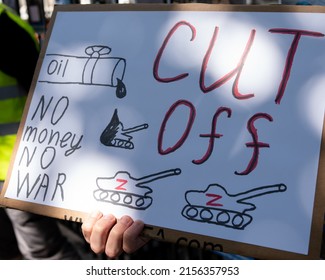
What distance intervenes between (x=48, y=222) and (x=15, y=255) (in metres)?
0.32

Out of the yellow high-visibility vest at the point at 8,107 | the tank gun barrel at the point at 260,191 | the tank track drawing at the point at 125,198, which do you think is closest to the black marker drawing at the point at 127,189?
the tank track drawing at the point at 125,198

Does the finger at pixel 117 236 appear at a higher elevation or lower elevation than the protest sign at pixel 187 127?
lower

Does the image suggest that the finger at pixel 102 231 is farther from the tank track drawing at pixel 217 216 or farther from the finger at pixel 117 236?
the tank track drawing at pixel 217 216

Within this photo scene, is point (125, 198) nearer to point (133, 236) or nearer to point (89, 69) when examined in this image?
point (133, 236)

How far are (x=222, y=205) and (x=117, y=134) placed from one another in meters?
0.34

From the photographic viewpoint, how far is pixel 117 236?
106 centimetres

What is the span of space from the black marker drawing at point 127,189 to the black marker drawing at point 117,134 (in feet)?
0.25

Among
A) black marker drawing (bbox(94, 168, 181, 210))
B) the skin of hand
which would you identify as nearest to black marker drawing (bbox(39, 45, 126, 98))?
black marker drawing (bbox(94, 168, 181, 210))

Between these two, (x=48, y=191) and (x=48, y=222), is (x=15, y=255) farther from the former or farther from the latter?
(x=48, y=191)

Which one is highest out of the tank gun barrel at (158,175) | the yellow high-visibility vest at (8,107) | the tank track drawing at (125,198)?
the yellow high-visibility vest at (8,107)

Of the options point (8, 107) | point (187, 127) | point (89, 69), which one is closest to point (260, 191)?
point (187, 127)

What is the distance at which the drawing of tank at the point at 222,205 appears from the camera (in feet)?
3.12

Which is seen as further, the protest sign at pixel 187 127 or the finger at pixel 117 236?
the finger at pixel 117 236

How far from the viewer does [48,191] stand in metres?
1.17
